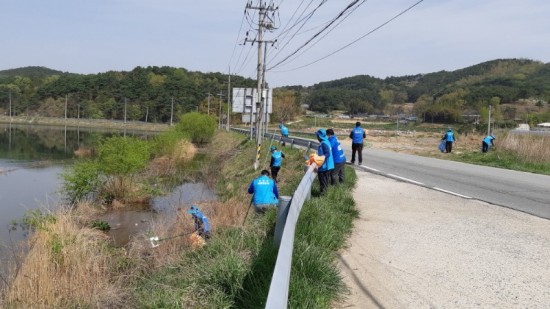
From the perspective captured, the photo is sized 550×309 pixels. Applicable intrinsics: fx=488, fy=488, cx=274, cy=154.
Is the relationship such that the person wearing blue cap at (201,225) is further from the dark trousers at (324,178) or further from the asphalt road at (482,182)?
the asphalt road at (482,182)

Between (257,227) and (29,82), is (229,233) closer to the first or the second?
(257,227)

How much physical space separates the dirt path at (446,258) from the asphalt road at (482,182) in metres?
1.05

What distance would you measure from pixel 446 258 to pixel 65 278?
680 centimetres

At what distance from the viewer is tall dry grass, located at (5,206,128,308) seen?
810 cm

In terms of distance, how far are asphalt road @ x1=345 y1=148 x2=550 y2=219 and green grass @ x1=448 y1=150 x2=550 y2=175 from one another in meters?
1.94

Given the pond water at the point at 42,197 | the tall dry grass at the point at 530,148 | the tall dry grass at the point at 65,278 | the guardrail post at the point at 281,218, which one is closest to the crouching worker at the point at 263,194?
the tall dry grass at the point at 65,278

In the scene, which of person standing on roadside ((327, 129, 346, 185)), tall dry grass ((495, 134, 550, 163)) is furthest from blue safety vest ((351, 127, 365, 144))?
tall dry grass ((495, 134, 550, 163))

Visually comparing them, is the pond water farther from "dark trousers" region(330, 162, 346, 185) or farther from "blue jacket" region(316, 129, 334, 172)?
"blue jacket" region(316, 129, 334, 172)

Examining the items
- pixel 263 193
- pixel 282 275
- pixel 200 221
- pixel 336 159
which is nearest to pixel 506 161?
pixel 336 159

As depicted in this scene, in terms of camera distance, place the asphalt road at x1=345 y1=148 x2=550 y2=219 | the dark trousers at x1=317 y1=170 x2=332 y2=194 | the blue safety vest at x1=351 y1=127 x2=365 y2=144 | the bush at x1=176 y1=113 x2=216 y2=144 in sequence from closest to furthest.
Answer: the asphalt road at x1=345 y1=148 x2=550 y2=219
the dark trousers at x1=317 y1=170 x2=332 y2=194
the blue safety vest at x1=351 y1=127 x2=365 y2=144
the bush at x1=176 y1=113 x2=216 y2=144

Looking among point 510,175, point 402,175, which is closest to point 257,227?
point 402,175

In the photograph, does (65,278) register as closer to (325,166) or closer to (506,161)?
(325,166)

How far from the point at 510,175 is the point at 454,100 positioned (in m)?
129

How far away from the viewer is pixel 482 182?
13.6 meters
